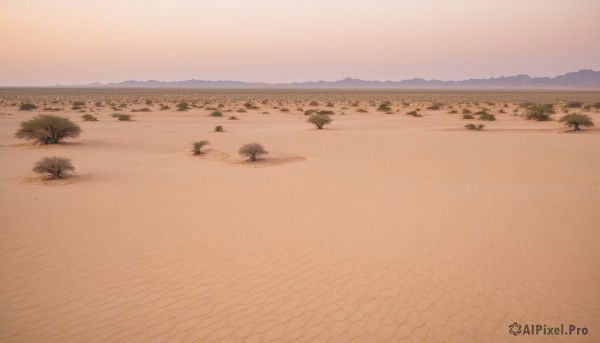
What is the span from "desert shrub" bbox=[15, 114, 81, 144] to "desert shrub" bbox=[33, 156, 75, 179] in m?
8.37

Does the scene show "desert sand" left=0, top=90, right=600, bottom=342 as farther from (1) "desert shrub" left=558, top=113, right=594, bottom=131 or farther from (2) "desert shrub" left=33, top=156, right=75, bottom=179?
(1) "desert shrub" left=558, top=113, right=594, bottom=131

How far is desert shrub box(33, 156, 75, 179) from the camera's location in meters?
11.5

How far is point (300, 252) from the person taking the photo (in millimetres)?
6629

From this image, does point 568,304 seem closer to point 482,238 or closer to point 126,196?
point 482,238

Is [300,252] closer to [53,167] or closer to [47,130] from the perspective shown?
[53,167]

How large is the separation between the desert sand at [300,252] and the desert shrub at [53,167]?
40cm

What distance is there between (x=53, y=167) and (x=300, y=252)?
9994 mm

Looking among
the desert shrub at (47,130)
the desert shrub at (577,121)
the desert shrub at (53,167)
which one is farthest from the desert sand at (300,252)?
the desert shrub at (577,121)

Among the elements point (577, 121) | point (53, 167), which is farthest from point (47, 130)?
point (577, 121)

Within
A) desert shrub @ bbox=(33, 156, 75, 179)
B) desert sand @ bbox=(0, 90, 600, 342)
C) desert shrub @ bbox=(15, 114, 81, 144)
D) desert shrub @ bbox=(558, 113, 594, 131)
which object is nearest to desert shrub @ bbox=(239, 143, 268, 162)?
desert sand @ bbox=(0, 90, 600, 342)

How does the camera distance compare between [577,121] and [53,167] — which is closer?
[53,167]

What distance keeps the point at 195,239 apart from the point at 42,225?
12.7 feet

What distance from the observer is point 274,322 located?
457 cm

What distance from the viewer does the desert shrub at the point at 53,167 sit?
11.5 meters
